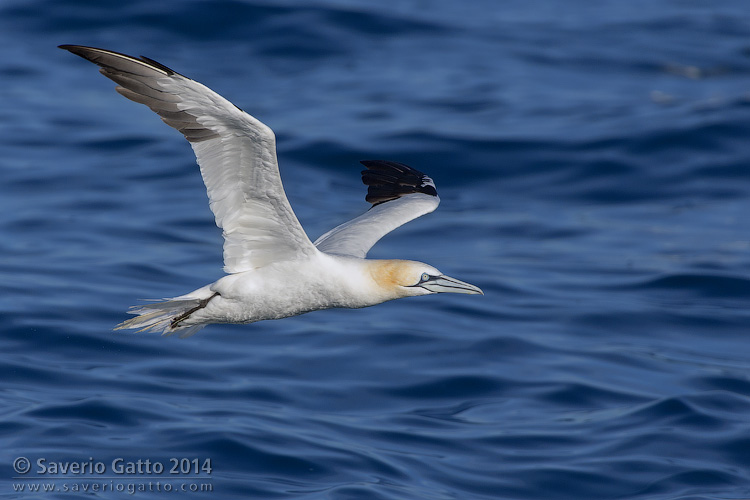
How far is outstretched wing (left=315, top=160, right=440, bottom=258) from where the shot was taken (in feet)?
33.7

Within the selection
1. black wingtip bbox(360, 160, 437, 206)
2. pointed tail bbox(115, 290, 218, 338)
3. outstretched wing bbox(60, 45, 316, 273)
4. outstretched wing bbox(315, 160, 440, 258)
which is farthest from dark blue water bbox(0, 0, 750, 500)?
outstretched wing bbox(60, 45, 316, 273)

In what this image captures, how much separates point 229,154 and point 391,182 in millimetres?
3926

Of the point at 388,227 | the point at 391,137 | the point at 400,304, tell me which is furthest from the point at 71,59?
the point at 388,227

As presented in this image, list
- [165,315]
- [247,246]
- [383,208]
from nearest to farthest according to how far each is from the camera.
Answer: [247,246] < [165,315] < [383,208]

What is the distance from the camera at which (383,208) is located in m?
11.2

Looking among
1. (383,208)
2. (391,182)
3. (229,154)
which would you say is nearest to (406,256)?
(391,182)

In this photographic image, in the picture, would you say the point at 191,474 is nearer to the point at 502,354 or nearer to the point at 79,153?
the point at 502,354

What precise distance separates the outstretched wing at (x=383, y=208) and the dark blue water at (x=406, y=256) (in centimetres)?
242

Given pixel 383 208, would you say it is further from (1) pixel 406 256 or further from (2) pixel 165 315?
(1) pixel 406 256

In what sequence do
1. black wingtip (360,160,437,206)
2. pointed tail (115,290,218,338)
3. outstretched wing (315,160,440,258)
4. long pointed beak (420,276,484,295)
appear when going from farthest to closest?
black wingtip (360,160,437,206), outstretched wing (315,160,440,258), pointed tail (115,290,218,338), long pointed beak (420,276,484,295)

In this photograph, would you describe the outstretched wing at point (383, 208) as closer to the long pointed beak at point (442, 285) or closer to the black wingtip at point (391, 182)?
the black wingtip at point (391, 182)

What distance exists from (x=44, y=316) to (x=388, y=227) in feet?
16.6

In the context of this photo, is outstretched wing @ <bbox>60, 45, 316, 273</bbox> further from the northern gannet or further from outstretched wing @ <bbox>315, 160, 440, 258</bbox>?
outstretched wing @ <bbox>315, 160, 440, 258</bbox>

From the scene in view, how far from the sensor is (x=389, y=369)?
13.4 metres
